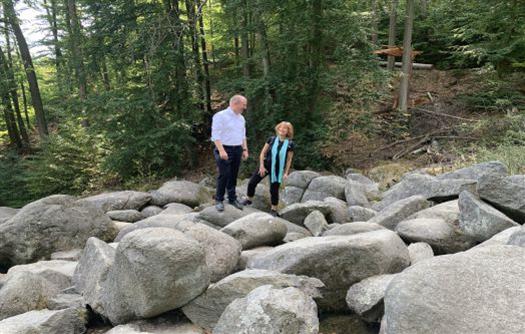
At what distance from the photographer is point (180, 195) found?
1017 centimetres

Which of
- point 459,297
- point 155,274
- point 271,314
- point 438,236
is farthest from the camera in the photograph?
point 438,236

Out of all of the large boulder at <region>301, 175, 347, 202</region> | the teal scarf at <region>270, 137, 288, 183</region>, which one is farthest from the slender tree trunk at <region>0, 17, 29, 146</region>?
the teal scarf at <region>270, 137, 288, 183</region>

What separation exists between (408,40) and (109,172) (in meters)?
11.0

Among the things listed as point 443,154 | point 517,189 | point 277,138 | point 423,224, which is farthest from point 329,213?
point 443,154

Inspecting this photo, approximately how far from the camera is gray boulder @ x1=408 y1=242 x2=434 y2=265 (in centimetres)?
414

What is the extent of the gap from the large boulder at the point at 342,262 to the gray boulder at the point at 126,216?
573cm

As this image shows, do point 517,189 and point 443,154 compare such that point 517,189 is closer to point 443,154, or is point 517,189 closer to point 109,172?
point 443,154

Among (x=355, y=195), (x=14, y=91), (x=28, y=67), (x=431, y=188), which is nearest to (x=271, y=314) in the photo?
(x=431, y=188)

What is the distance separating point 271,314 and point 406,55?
12.9 m

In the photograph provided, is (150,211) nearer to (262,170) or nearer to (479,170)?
(262,170)

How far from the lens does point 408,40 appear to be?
45.1 ft

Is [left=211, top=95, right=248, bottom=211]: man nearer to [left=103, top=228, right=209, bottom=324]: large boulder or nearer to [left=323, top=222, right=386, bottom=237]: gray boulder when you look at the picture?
[left=323, top=222, right=386, bottom=237]: gray boulder

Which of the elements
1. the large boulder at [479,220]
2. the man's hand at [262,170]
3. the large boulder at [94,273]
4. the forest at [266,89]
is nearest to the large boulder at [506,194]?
the large boulder at [479,220]

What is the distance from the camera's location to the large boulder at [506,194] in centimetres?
462
